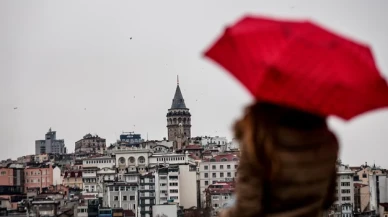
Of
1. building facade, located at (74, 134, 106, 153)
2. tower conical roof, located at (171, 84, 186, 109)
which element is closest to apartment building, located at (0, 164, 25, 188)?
tower conical roof, located at (171, 84, 186, 109)

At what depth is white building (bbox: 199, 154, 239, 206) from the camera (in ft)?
244

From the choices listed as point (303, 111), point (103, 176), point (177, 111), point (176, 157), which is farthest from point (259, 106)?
point (177, 111)

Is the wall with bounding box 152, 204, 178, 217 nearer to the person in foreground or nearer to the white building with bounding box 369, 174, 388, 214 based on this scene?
the white building with bounding box 369, 174, 388, 214

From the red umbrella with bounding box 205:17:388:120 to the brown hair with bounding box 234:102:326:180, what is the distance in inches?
2.1

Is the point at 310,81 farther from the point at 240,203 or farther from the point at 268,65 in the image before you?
the point at 240,203

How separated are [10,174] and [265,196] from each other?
6660 cm

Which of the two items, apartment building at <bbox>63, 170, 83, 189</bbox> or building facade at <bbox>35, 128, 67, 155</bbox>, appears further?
building facade at <bbox>35, 128, 67, 155</bbox>

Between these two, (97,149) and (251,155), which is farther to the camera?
(97,149)

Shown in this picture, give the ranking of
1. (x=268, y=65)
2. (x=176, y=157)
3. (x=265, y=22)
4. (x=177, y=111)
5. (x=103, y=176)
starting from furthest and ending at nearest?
(x=177, y=111)
(x=176, y=157)
(x=103, y=176)
(x=265, y=22)
(x=268, y=65)

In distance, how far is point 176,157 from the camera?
252ft

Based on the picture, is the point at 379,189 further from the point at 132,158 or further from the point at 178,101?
the point at 178,101

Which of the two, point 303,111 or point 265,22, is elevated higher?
Answer: point 265,22

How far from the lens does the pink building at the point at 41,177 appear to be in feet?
232

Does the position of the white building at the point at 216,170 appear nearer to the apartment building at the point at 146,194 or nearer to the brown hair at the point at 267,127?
the apartment building at the point at 146,194
